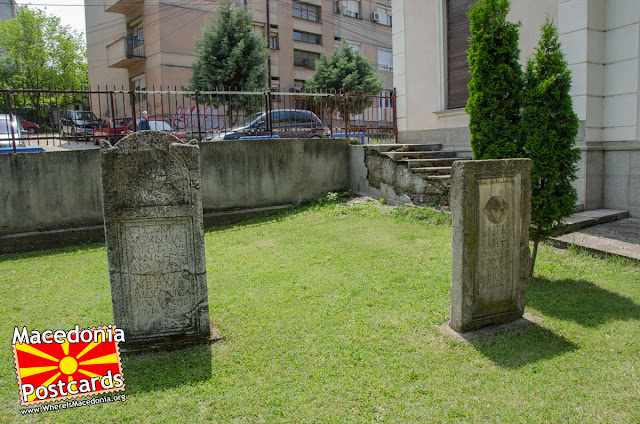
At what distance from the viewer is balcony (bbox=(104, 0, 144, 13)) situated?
2461 cm

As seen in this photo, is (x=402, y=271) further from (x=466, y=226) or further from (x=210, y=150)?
(x=210, y=150)

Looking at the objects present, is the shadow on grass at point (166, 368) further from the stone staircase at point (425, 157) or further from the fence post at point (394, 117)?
the fence post at point (394, 117)

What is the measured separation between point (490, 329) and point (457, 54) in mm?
8020

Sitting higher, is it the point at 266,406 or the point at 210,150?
the point at 210,150

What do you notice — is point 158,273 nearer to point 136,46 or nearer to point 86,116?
point 86,116

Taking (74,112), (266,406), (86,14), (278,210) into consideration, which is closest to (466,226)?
(266,406)

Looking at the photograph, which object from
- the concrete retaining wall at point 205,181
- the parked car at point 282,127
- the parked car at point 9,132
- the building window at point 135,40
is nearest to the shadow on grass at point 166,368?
the concrete retaining wall at point 205,181

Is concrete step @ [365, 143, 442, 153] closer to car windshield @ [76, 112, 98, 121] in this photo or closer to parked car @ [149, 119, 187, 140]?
parked car @ [149, 119, 187, 140]

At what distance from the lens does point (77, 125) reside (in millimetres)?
8555

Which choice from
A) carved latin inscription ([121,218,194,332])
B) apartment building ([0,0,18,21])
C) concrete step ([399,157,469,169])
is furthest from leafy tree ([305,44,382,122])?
apartment building ([0,0,18,21])

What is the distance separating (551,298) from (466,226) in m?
1.58

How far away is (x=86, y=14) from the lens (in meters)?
30.8

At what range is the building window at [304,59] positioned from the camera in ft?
99.4

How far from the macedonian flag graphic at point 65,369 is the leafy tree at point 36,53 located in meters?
30.9
